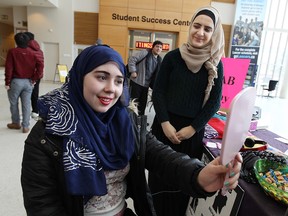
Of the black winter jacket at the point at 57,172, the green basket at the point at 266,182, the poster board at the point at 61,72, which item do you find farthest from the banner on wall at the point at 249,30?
the black winter jacket at the point at 57,172

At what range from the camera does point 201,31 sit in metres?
1.29

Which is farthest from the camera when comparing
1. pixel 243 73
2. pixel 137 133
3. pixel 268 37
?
pixel 268 37

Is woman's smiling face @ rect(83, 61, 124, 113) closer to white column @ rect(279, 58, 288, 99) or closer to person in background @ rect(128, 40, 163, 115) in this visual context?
person in background @ rect(128, 40, 163, 115)

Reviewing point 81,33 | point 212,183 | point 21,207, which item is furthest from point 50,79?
point 212,183

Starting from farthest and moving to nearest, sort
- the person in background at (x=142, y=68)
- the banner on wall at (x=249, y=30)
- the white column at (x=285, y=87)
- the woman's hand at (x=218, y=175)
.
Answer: the white column at (x=285, y=87) < the banner on wall at (x=249, y=30) < the person in background at (x=142, y=68) < the woman's hand at (x=218, y=175)

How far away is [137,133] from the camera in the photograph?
3.43ft

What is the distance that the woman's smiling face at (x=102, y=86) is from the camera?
0.87 metres

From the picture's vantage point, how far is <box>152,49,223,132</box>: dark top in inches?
55.0

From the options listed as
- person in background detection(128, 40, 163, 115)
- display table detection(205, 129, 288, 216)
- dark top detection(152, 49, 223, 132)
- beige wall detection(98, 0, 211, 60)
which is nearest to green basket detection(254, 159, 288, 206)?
display table detection(205, 129, 288, 216)

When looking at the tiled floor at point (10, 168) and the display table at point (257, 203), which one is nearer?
the display table at point (257, 203)

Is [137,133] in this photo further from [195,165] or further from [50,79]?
[50,79]

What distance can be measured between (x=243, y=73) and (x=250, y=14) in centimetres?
945

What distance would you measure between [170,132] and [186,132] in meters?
0.10

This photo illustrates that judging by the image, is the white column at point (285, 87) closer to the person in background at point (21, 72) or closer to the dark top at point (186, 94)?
the person in background at point (21, 72)
